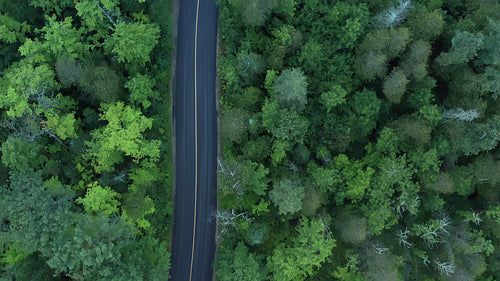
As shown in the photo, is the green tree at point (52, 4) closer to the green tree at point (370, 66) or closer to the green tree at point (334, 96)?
the green tree at point (334, 96)

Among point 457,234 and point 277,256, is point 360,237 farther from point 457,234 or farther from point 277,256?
point 457,234

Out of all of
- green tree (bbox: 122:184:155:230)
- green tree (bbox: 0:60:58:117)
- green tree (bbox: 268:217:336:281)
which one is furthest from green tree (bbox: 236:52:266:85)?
green tree (bbox: 0:60:58:117)

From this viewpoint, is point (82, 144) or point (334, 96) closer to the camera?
point (334, 96)

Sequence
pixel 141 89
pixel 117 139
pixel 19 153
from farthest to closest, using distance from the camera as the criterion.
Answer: pixel 141 89
pixel 117 139
pixel 19 153

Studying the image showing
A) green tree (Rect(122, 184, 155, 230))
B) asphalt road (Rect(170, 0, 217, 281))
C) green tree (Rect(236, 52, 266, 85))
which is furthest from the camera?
asphalt road (Rect(170, 0, 217, 281))

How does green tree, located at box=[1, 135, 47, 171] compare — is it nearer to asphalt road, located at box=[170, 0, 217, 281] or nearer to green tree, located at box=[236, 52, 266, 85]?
asphalt road, located at box=[170, 0, 217, 281]

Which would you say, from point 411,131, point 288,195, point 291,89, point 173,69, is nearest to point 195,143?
point 173,69

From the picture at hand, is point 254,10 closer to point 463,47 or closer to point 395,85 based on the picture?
point 395,85
